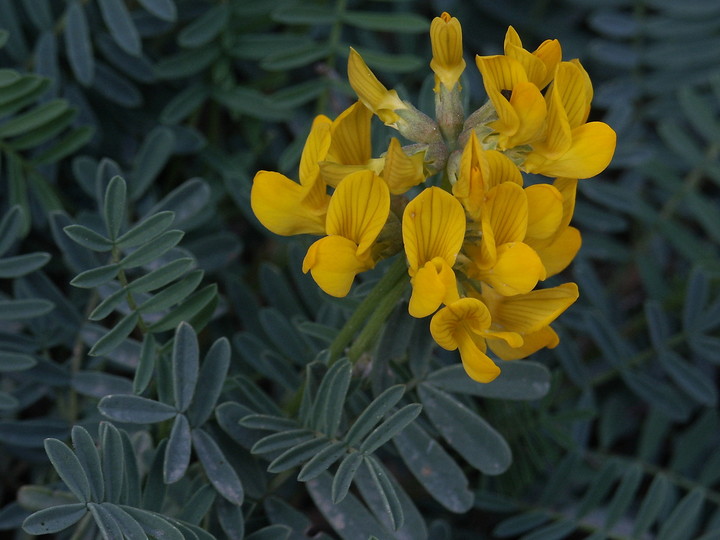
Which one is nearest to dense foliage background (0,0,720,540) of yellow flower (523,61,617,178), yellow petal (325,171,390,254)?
yellow petal (325,171,390,254)

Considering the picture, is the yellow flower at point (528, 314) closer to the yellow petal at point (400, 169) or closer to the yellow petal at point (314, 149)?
the yellow petal at point (400, 169)

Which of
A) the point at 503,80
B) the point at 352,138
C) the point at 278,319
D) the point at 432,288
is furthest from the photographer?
the point at 278,319

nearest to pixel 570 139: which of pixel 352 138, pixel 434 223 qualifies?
pixel 434 223

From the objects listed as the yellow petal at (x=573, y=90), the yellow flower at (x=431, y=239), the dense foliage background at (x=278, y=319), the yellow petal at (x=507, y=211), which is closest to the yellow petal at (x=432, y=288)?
the yellow flower at (x=431, y=239)

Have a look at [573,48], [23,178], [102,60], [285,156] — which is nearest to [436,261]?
[285,156]

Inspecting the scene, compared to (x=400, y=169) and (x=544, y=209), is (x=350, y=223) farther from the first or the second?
(x=544, y=209)

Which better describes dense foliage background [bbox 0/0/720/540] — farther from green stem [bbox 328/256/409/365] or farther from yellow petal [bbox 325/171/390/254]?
yellow petal [bbox 325/171/390/254]
